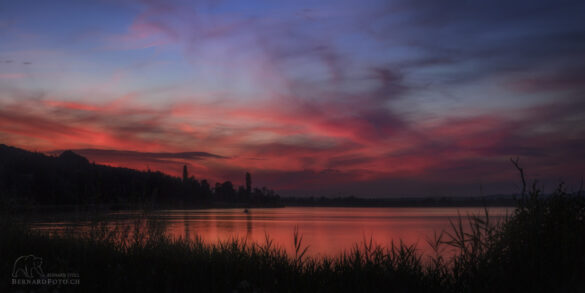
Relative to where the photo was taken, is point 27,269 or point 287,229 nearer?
point 27,269

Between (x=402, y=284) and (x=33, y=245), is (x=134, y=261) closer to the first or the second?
(x=33, y=245)

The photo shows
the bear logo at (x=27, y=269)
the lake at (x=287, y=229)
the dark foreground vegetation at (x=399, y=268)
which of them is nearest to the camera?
the dark foreground vegetation at (x=399, y=268)

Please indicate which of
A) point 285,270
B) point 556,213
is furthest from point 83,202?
point 556,213

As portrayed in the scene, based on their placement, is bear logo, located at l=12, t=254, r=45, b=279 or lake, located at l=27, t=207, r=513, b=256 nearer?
bear logo, located at l=12, t=254, r=45, b=279

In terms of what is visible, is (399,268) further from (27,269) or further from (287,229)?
(287,229)

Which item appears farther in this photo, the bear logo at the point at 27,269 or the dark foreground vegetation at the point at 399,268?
the bear logo at the point at 27,269

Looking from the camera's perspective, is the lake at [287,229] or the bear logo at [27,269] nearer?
the bear logo at [27,269]

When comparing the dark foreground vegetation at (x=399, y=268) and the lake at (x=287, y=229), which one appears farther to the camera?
the lake at (x=287, y=229)

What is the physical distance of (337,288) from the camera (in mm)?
8773

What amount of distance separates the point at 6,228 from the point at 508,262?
15.0 m

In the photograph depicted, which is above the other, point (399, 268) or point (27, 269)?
point (27, 269)

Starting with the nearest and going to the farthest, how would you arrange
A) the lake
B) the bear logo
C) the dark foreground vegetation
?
the dark foreground vegetation < the bear logo < the lake

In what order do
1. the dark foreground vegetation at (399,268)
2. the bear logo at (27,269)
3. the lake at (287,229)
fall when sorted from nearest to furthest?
the dark foreground vegetation at (399,268), the bear logo at (27,269), the lake at (287,229)

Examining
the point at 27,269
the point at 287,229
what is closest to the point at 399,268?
the point at 27,269
